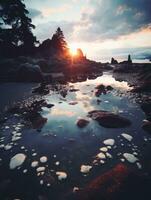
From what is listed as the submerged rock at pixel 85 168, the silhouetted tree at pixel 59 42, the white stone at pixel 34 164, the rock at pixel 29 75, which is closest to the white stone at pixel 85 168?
the submerged rock at pixel 85 168

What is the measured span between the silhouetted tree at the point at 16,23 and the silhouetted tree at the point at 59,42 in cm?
1956

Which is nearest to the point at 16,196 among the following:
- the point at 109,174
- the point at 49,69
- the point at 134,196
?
the point at 109,174

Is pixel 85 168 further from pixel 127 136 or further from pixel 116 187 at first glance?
pixel 127 136

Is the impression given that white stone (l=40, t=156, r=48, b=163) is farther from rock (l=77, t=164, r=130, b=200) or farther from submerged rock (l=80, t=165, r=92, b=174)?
rock (l=77, t=164, r=130, b=200)

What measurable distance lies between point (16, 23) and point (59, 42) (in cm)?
2446

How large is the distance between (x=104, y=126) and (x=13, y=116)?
4.29 metres

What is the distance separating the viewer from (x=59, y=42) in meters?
59.4

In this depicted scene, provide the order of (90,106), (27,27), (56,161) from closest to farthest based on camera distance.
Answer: (56,161), (90,106), (27,27)

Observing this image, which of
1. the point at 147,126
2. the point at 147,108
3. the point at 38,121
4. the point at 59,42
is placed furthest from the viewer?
the point at 59,42

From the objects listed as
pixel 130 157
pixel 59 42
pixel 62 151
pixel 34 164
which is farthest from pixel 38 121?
pixel 59 42

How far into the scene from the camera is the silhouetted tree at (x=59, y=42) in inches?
2277

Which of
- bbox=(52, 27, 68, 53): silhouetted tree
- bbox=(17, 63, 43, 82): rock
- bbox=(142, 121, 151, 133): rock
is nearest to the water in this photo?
bbox=(142, 121, 151, 133): rock

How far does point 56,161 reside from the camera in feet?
15.7

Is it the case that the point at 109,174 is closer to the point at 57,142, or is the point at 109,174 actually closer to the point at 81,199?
the point at 81,199
